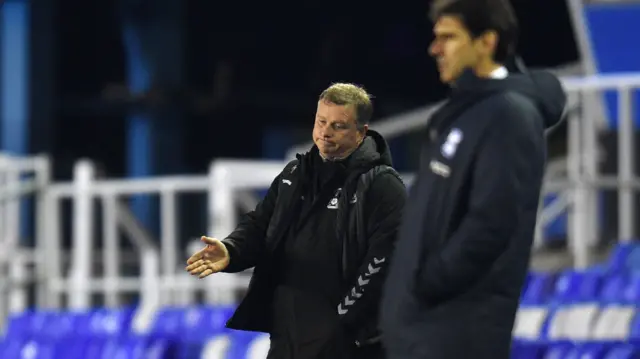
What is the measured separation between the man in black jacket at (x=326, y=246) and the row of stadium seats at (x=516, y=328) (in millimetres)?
2180

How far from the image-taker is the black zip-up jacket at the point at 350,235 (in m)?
3.94

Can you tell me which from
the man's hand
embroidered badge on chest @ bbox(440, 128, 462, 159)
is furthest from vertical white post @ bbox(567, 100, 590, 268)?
embroidered badge on chest @ bbox(440, 128, 462, 159)

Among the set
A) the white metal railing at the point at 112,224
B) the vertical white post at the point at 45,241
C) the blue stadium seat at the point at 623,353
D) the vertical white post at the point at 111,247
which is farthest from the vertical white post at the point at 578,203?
the vertical white post at the point at 45,241

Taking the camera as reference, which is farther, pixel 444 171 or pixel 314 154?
pixel 314 154

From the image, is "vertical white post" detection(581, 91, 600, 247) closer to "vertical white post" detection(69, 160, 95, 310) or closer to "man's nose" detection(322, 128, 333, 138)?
"vertical white post" detection(69, 160, 95, 310)

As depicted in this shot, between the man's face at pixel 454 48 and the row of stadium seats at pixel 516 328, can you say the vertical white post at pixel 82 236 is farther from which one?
the man's face at pixel 454 48

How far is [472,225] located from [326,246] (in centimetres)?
107

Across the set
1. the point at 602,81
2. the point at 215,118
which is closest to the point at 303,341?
the point at 602,81

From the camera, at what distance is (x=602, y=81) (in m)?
10.3

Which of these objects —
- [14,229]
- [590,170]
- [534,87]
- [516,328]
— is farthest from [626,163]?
[534,87]

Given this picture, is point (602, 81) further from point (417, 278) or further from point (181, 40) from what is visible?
point (181, 40)

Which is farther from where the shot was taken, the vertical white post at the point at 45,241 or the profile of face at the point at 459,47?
the vertical white post at the point at 45,241

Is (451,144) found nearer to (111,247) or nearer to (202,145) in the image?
(111,247)

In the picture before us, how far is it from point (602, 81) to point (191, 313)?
3359 millimetres
